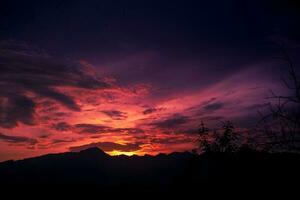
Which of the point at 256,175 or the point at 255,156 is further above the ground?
the point at 255,156

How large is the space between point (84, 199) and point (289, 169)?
2641cm

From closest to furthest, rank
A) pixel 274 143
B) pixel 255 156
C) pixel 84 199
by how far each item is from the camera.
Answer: pixel 274 143
pixel 255 156
pixel 84 199

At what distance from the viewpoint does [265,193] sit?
29.0 ft

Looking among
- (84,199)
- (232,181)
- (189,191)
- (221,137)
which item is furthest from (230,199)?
(221,137)

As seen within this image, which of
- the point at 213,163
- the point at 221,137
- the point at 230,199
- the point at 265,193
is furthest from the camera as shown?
the point at 221,137

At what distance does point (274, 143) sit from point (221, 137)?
125 ft

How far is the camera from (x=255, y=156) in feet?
25.4

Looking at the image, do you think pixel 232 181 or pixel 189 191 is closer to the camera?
pixel 232 181

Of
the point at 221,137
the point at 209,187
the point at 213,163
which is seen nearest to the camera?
the point at 209,187

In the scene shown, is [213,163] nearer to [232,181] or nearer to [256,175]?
[232,181]

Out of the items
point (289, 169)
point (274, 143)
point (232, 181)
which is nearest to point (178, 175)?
point (232, 181)

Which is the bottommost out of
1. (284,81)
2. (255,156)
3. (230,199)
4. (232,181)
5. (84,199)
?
(84,199)

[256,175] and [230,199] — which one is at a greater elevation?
[256,175]

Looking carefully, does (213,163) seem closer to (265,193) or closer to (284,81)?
(265,193)
